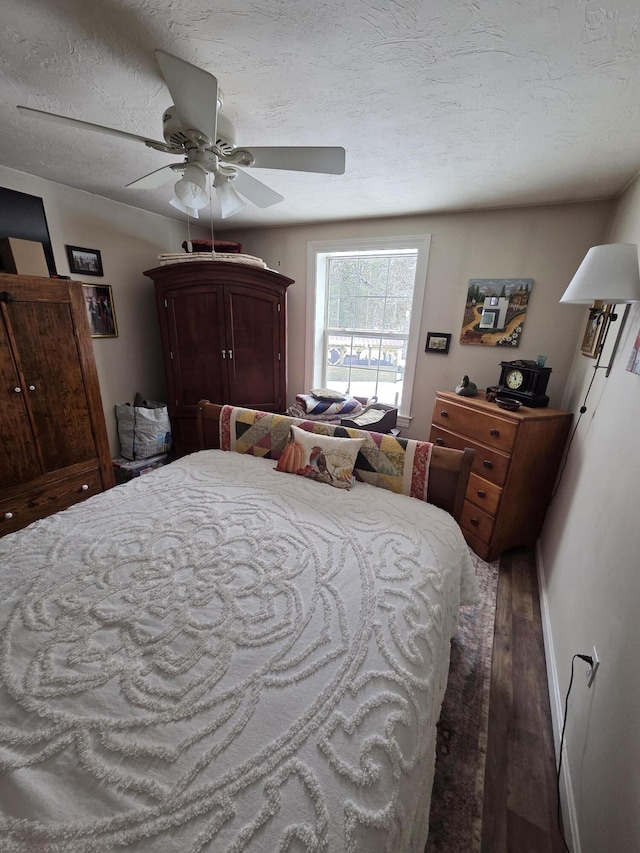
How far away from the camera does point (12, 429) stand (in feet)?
6.28

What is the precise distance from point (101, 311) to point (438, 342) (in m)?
2.91

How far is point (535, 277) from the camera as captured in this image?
2373 mm

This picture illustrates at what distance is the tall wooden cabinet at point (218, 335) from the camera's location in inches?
106

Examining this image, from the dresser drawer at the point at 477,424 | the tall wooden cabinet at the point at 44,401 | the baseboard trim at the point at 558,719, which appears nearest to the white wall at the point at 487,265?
the dresser drawer at the point at 477,424

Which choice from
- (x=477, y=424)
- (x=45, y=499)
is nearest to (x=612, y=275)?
(x=477, y=424)

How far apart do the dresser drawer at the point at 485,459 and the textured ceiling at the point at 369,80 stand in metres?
1.59

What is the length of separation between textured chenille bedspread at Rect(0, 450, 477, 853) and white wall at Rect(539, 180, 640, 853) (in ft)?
1.45

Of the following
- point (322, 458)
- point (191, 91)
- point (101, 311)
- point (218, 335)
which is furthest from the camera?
point (218, 335)

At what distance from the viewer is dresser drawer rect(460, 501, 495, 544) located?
2100 millimetres

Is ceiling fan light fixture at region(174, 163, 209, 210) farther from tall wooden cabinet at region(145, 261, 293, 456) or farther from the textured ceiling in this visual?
tall wooden cabinet at region(145, 261, 293, 456)

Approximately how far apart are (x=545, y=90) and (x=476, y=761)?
8.14ft

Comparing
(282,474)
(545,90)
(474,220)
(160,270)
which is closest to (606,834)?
(282,474)

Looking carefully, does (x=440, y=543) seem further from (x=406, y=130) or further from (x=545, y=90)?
(x=406, y=130)

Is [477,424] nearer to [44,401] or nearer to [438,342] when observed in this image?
[438,342]
